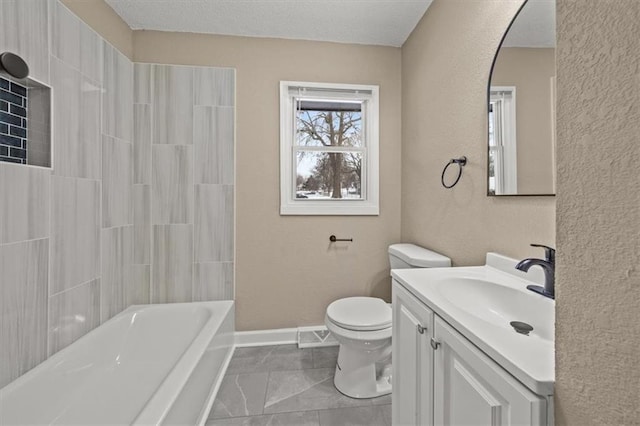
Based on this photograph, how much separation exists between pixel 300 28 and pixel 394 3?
2.25ft

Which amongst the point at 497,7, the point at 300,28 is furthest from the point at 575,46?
the point at 300,28

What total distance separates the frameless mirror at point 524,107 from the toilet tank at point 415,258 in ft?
1.64

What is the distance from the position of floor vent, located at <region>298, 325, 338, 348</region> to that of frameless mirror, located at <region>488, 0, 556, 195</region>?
1625 millimetres

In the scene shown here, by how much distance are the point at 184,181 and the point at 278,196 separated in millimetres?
729

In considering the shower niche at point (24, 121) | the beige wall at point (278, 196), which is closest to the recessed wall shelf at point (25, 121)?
the shower niche at point (24, 121)

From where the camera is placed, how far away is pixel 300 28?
2.03 meters

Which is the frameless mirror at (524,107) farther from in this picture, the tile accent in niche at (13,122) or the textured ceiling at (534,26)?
the tile accent in niche at (13,122)

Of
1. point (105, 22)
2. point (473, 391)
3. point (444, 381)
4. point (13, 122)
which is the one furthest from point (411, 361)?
point (105, 22)

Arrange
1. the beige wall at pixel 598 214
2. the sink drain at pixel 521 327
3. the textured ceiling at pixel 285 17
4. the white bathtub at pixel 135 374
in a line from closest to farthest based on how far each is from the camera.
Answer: the beige wall at pixel 598 214, the sink drain at pixel 521 327, the white bathtub at pixel 135 374, the textured ceiling at pixel 285 17

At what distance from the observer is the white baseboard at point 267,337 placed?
215 cm

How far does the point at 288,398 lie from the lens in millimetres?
1586

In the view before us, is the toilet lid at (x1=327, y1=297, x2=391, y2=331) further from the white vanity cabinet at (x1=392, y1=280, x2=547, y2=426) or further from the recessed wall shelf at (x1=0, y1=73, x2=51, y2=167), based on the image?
the recessed wall shelf at (x1=0, y1=73, x2=51, y2=167)

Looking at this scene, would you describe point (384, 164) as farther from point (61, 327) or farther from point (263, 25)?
point (61, 327)

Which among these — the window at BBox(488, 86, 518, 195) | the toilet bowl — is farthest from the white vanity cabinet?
the window at BBox(488, 86, 518, 195)
